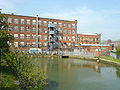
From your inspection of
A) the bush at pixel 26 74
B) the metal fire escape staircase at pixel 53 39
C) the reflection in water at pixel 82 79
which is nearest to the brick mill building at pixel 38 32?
the metal fire escape staircase at pixel 53 39

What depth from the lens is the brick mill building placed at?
51.1 meters

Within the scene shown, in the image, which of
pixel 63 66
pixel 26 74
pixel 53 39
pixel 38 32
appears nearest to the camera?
pixel 26 74

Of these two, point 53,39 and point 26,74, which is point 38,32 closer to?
point 53,39

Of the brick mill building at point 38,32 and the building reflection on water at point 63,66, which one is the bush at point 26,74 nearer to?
the building reflection on water at point 63,66

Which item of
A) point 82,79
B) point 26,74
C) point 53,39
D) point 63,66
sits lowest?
point 82,79

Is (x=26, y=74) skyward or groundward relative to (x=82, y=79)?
skyward

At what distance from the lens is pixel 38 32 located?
5369 cm

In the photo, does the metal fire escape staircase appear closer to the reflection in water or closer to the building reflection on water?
the building reflection on water

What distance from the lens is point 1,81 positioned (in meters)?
10.3

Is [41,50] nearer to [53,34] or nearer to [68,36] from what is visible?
[53,34]

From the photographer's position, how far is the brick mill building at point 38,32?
5106cm

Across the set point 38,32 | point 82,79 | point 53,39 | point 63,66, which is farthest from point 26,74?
point 53,39

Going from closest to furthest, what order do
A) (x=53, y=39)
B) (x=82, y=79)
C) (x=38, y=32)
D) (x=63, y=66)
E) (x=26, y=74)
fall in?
(x=26, y=74)
(x=82, y=79)
(x=63, y=66)
(x=38, y=32)
(x=53, y=39)

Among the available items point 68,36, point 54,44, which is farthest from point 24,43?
point 68,36
